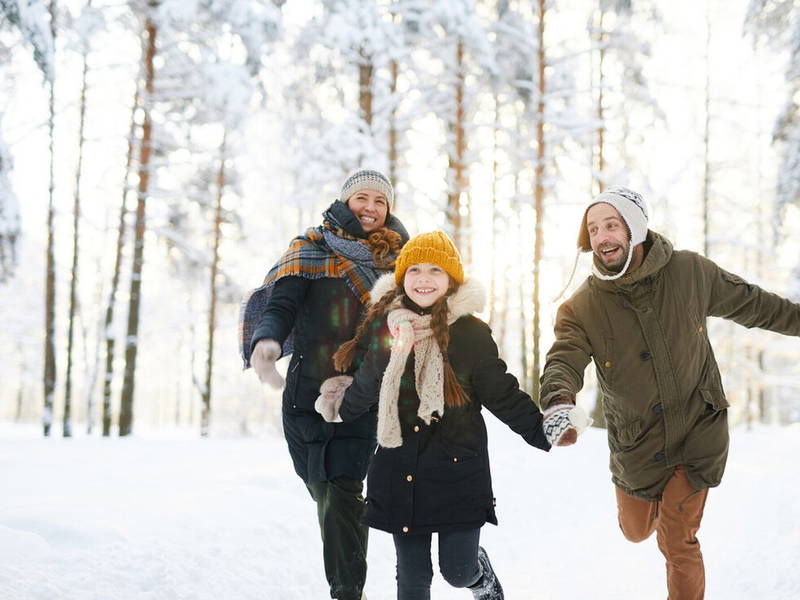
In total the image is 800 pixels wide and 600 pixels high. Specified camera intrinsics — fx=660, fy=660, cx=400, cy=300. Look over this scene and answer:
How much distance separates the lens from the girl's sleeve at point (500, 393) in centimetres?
320

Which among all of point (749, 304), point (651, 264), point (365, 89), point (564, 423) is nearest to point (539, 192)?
point (365, 89)

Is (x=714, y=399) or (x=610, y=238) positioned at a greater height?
(x=610, y=238)

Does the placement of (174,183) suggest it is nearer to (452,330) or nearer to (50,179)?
(50,179)

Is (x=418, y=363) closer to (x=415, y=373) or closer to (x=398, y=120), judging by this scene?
(x=415, y=373)

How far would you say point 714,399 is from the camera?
11.3 feet

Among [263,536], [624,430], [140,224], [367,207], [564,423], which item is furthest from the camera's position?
[140,224]

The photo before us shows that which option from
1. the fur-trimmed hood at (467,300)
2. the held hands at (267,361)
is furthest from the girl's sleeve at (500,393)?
the held hands at (267,361)

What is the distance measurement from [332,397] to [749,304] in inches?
93.3

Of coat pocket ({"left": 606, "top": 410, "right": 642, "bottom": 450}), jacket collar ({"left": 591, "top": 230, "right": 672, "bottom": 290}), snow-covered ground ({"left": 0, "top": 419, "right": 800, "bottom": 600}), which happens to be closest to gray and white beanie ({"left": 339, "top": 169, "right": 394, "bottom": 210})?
jacket collar ({"left": 591, "top": 230, "right": 672, "bottom": 290})

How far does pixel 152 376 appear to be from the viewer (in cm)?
4403

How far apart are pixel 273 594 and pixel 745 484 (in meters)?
6.95

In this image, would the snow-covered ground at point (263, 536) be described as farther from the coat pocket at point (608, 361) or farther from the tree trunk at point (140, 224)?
the tree trunk at point (140, 224)

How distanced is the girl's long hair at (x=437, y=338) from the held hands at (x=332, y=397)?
69mm

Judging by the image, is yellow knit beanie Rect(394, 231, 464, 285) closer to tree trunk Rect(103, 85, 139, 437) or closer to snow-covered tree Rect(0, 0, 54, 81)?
snow-covered tree Rect(0, 0, 54, 81)
